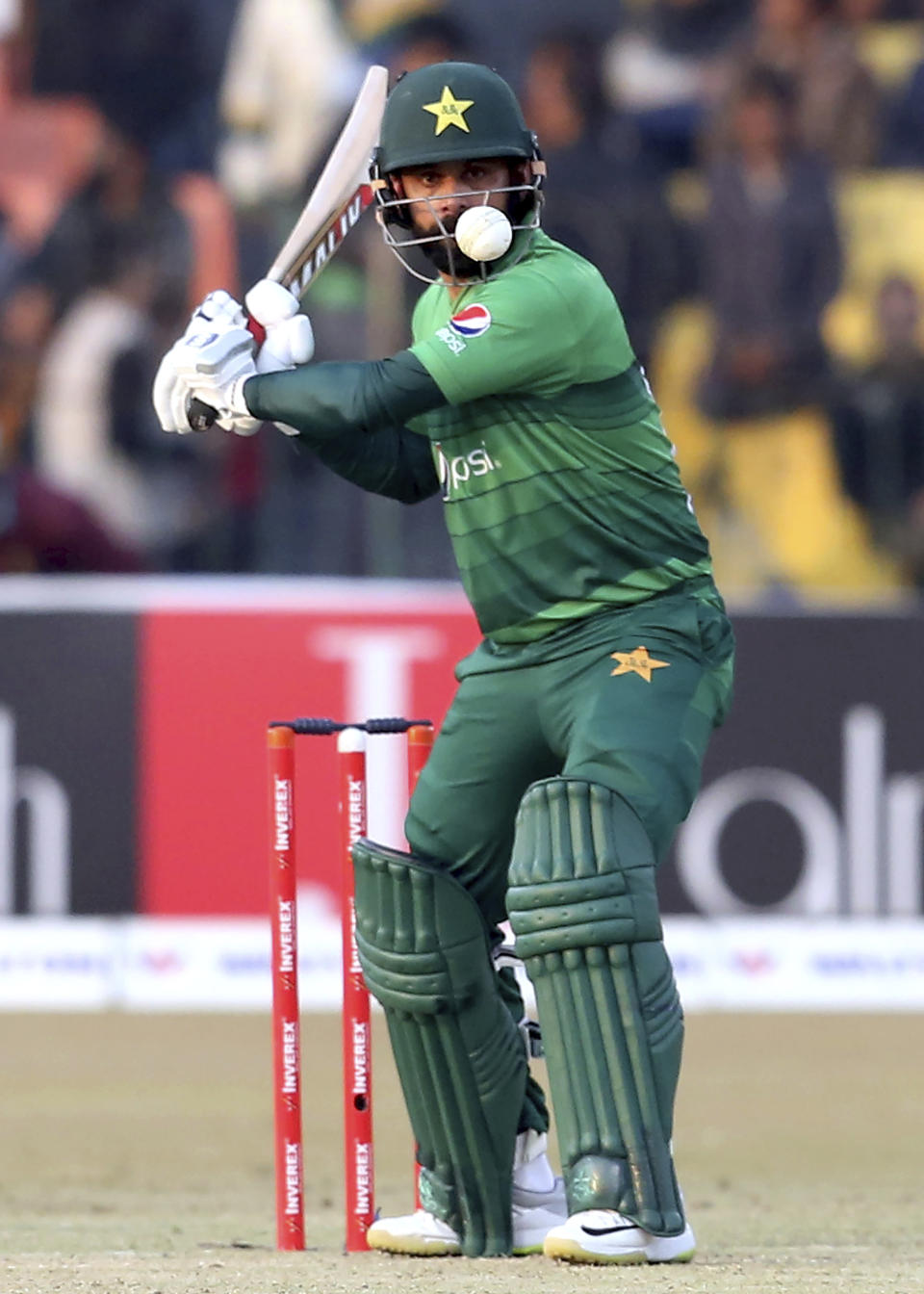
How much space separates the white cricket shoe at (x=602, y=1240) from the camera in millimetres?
3783

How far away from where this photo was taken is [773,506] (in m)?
10.4

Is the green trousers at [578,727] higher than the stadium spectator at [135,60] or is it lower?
lower

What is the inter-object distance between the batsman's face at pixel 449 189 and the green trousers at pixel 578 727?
29.2 inches

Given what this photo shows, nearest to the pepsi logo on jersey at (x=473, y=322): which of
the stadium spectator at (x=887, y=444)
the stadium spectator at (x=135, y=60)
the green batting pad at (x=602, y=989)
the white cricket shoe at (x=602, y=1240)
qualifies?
the green batting pad at (x=602, y=989)

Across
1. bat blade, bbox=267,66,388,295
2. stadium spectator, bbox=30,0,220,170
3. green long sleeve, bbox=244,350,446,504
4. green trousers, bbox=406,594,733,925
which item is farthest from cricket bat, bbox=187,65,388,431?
stadium spectator, bbox=30,0,220,170

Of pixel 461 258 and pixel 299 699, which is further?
pixel 299 699

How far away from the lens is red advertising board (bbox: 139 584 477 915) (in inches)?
353

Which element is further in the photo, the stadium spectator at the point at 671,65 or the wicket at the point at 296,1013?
the stadium spectator at the point at 671,65

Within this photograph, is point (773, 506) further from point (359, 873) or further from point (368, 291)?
point (359, 873)

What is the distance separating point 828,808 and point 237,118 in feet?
13.8

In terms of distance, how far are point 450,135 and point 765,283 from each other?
665 centimetres

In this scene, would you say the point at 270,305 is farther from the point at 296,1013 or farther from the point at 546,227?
the point at 546,227

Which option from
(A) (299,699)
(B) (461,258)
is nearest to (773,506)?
(A) (299,699)

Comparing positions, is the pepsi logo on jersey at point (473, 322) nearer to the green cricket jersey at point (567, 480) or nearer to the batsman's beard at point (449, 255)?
the green cricket jersey at point (567, 480)
